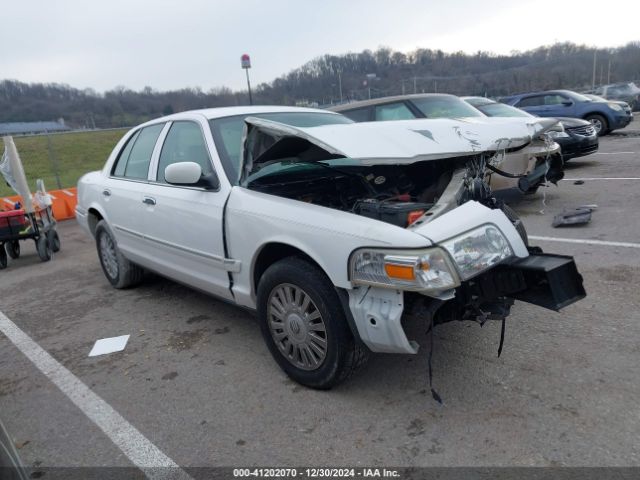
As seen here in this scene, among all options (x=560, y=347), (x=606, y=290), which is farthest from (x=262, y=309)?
(x=606, y=290)

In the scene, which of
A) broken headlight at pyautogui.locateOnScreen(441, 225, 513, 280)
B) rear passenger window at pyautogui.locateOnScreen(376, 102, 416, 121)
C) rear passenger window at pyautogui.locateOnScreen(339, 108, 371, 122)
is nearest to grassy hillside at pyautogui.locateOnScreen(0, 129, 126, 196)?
rear passenger window at pyautogui.locateOnScreen(339, 108, 371, 122)

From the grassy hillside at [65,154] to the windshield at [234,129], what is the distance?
13711 millimetres

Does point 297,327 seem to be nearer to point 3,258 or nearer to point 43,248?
point 43,248

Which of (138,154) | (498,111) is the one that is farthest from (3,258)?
(498,111)

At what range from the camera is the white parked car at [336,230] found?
249 cm

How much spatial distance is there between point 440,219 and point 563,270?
0.65 meters

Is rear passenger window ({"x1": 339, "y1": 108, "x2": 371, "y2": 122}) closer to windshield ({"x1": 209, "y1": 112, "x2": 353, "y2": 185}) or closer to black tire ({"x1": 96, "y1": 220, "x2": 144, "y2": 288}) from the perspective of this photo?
windshield ({"x1": 209, "y1": 112, "x2": 353, "y2": 185})

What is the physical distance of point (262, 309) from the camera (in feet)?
10.3

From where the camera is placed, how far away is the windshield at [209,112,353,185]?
3520 millimetres

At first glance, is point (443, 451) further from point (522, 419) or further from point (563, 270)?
point (563, 270)

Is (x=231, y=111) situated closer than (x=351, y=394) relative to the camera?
No

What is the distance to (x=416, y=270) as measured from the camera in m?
2.37

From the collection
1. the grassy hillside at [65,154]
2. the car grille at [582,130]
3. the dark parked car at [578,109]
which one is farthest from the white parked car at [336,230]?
the grassy hillside at [65,154]

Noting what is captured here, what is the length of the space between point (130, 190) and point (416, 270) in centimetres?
315
